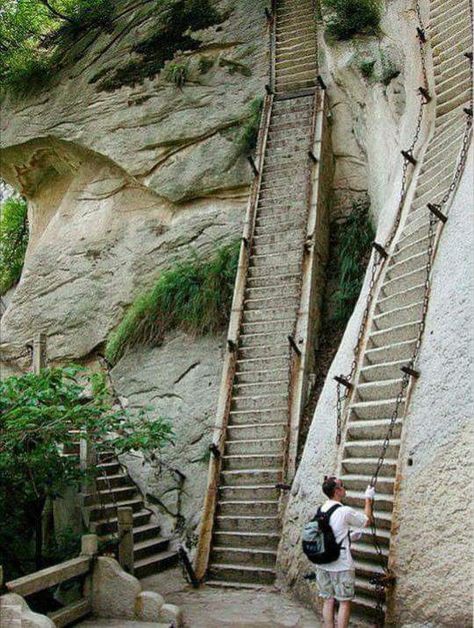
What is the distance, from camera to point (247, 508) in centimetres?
879

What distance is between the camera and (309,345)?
10273 millimetres

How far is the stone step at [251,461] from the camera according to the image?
357 inches

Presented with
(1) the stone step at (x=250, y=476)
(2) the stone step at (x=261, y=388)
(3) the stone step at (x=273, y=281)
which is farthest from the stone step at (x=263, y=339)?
(1) the stone step at (x=250, y=476)

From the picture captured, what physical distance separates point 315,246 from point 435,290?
4.35 meters

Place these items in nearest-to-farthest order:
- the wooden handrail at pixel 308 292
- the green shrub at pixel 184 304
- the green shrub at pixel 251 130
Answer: the wooden handrail at pixel 308 292, the green shrub at pixel 184 304, the green shrub at pixel 251 130

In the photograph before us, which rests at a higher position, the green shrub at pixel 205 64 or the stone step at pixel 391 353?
the green shrub at pixel 205 64

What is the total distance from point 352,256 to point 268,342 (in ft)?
8.09

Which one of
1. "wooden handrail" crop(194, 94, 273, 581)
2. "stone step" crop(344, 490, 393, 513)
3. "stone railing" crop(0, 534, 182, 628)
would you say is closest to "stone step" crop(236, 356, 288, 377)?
"wooden handrail" crop(194, 94, 273, 581)

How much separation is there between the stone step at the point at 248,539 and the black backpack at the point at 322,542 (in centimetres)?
301

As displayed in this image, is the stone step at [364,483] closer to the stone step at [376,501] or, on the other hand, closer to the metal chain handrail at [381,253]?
the stone step at [376,501]

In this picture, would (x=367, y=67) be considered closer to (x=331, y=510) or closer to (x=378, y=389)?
(x=378, y=389)

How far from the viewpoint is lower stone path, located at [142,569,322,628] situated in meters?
6.74

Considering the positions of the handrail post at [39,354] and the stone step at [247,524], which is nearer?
the stone step at [247,524]

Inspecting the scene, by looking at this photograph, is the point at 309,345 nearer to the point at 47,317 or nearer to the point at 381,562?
the point at 381,562
